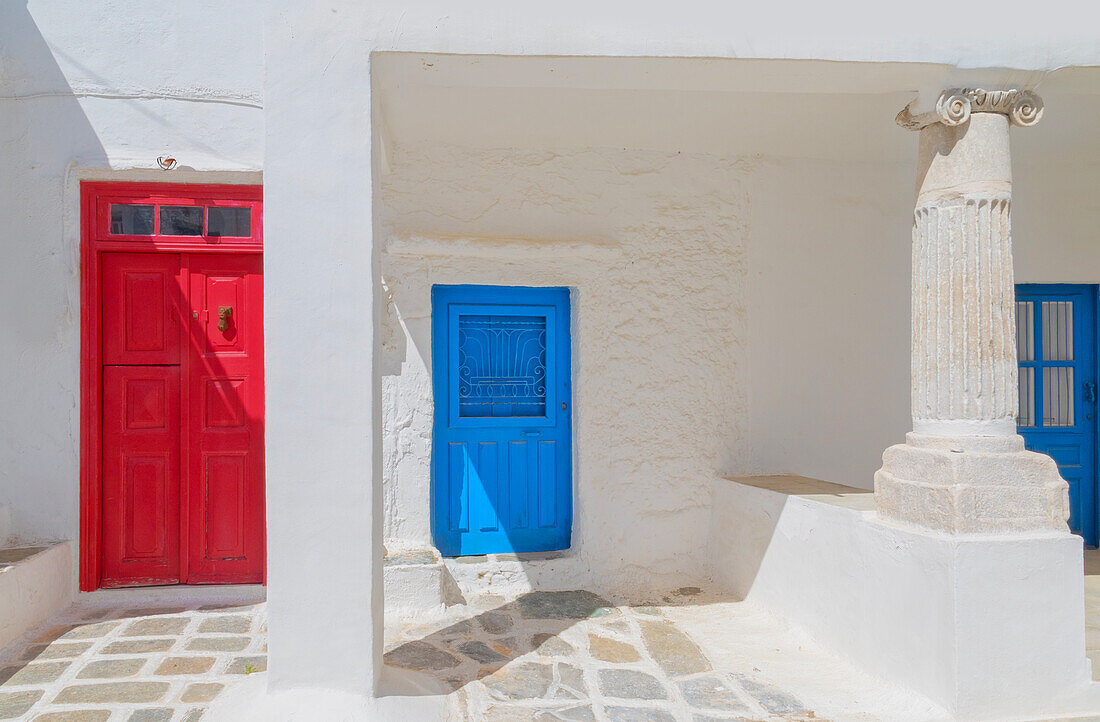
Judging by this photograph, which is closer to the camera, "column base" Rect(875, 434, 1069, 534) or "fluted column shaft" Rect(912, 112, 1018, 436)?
"column base" Rect(875, 434, 1069, 534)

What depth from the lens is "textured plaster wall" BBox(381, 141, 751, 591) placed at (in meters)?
4.94

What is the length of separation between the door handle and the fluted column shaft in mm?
4047

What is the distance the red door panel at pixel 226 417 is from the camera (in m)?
4.88

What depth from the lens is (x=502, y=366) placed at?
206 inches

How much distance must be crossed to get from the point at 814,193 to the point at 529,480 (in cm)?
288

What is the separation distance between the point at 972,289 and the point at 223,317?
13.9 feet

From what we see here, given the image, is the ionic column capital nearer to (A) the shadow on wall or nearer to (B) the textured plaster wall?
(B) the textured plaster wall

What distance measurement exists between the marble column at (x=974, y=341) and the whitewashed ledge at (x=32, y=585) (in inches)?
175

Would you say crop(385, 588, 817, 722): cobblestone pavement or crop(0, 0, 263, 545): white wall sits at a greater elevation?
Result: crop(0, 0, 263, 545): white wall

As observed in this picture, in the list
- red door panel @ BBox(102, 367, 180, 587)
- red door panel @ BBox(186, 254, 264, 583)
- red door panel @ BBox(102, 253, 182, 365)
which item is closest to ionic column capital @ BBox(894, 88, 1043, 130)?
red door panel @ BBox(186, 254, 264, 583)

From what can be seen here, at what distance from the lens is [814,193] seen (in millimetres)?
5480

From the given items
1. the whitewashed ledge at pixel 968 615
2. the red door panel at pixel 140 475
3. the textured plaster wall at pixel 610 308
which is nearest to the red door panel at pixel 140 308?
the red door panel at pixel 140 475

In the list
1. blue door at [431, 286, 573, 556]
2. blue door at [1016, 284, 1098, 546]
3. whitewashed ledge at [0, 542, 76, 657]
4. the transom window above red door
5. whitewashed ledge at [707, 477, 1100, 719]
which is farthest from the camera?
blue door at [1016, 284, 1098, 546]

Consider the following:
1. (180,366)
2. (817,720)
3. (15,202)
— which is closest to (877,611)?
(817,720)
